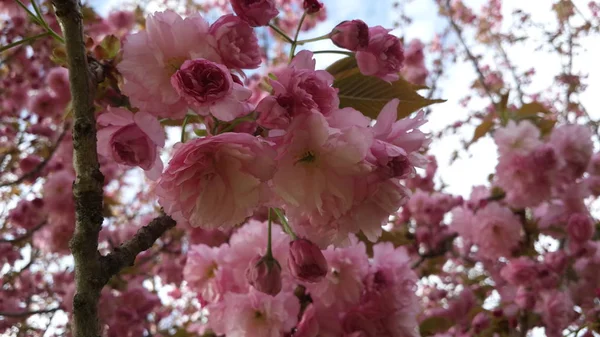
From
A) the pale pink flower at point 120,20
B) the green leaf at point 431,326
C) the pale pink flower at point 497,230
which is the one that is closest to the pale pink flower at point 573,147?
the pale pink flower at point 497,230

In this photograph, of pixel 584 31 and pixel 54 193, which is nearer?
pixel 54 193

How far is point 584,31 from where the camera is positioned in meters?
3.60

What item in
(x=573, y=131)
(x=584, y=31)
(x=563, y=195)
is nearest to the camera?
(x=573, y=131)

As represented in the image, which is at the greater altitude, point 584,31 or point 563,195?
point 584,31

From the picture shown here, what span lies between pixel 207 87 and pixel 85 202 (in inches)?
8.5

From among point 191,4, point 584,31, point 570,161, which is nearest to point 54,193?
point 570,161

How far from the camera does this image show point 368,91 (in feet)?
2.87

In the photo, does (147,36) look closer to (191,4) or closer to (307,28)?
(191,4)

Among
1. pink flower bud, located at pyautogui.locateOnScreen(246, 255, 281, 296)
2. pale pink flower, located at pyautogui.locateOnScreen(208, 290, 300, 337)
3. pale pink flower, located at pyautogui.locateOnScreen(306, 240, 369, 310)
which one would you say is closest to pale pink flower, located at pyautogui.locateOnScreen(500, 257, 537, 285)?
pale pink flower, located at pyautogui.locateOnScreen(306, 240, 369, 310)

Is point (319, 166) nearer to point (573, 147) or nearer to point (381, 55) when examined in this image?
point (381, 55)

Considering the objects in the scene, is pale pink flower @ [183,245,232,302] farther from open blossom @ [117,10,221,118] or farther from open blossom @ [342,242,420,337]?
open blossom @ [117,10,221,118]

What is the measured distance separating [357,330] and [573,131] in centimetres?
137

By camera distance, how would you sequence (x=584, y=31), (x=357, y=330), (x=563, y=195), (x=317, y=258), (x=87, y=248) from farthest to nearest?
1. (x=584, y=31)
2. (x=563, y=195)
3. (x=357, y=330)
4. (x=317, y=258)
5. (x=87, y=248)

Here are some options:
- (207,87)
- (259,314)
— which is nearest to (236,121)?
(207,87)
